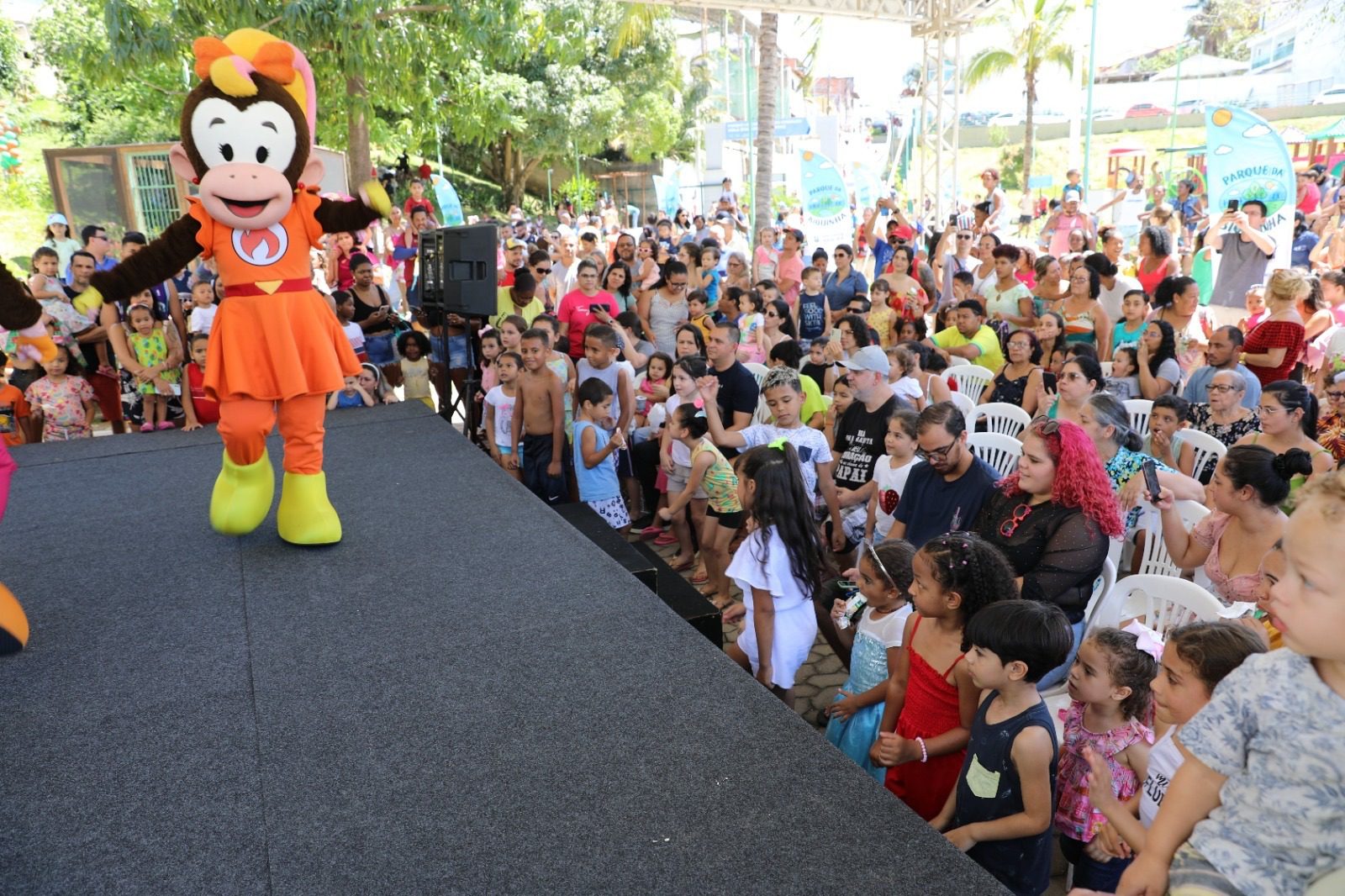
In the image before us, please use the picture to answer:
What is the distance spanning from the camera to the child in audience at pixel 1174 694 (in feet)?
6.09

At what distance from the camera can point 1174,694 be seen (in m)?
1.92

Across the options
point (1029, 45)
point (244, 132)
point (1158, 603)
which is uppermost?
point (1029, 45)

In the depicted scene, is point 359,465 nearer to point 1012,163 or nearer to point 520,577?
point 520,577

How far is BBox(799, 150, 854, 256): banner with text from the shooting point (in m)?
10.6

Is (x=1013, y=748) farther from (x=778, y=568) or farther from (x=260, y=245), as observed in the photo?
(x=260, y=245)

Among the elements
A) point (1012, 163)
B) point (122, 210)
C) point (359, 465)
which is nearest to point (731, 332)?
point (359, 465)

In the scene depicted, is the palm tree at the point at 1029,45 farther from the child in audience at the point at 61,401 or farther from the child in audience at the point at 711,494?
the child in audience at the point at 61,401

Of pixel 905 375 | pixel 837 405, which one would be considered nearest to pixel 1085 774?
pixel 837 405

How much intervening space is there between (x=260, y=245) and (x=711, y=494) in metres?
2.13

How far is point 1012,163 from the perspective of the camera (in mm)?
34344

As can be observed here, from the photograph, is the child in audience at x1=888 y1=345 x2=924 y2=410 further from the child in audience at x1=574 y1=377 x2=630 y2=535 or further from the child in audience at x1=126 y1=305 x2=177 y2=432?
the child in audience at x1=126 y1=305 x2=177 y2=432

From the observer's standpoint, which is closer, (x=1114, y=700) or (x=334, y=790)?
(x=334, y=790)

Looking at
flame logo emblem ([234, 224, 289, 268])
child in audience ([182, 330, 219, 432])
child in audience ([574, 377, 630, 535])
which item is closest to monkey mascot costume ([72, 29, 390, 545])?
flame logo emblem ([234, 224, 289, 268])

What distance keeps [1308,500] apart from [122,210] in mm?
11068
